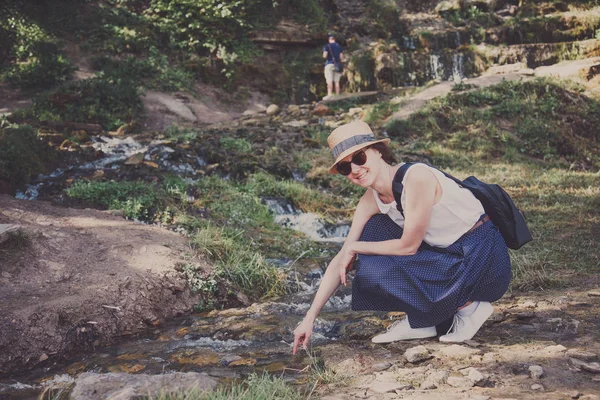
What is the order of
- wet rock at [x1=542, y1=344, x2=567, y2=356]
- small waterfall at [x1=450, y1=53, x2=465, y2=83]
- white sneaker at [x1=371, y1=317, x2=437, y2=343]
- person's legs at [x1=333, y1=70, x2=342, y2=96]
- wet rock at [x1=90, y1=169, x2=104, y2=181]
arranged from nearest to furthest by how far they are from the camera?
wet rock at [x1=542, y1=344, x2=567, y2=356] → white sneaker at [x1=371, y1=317, x2=437, y2=343] → wet rock at [x1=90, y1=169, x2=104, y2=181] → person's legs at [x1=333, y1=70, x2=342, y2=96] → small waterfall at [x1=450, y1=53, x2=465, y2=83]

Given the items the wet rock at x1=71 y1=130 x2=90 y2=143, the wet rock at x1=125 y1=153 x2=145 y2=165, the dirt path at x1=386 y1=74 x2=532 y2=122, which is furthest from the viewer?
the dirt path at x1=386 y1=74 x2=532 y2=122

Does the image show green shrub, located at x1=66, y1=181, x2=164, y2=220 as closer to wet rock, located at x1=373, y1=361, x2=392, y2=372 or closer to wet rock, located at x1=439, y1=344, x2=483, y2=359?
wet rock, located at x1=373, y1=361, x2=392, y2=372

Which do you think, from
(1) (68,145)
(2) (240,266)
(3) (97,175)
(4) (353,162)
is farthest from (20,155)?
(4) (353,162)

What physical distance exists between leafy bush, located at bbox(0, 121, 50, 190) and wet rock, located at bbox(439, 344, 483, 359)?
264 inches

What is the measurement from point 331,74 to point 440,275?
43.0 feet

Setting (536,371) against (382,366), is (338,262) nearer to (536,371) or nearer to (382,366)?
(382,366)

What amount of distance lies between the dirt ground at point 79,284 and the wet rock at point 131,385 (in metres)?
1.40

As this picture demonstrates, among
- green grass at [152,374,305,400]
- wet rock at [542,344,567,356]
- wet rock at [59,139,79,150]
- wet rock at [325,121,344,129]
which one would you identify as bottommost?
wet rock at [542,344,567,356]

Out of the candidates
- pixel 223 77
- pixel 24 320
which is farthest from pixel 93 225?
pixel 223 77

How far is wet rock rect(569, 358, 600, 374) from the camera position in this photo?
90.9 inches

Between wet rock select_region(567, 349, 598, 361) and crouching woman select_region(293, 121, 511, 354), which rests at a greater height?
crouching woman select_region(293, 121, 511, 354)

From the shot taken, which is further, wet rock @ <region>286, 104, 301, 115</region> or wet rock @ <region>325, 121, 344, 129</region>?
wet rock @ <region>286, 104, 301, 115</region>

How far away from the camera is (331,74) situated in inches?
600

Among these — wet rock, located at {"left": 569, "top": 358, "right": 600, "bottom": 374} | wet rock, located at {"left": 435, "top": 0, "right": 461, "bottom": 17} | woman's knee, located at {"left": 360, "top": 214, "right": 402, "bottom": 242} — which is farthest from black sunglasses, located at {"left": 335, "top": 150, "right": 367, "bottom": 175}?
wet rock, located at {"left": 435, "top": 0, "right": 461, "bottom": 17}
